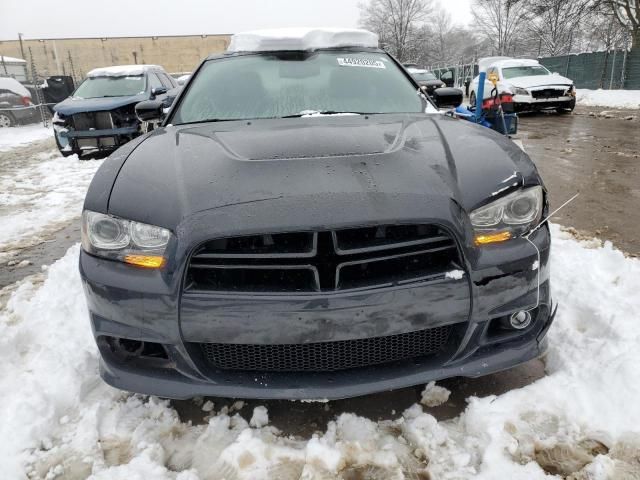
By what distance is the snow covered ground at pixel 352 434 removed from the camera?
1646mm

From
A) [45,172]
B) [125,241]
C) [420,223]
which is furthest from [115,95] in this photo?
[420,223]

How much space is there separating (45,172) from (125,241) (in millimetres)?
7188

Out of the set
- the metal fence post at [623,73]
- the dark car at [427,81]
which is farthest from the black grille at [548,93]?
the metal fence post at [623,73]

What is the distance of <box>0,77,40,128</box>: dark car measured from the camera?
577 inches

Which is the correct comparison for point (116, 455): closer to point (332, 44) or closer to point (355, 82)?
point (355, 82)

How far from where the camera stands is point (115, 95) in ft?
29.0

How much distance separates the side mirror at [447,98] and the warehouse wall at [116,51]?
57.0 meters

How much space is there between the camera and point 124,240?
69.2 inches

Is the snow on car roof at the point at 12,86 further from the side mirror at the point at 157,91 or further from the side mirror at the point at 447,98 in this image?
the side mirror at the point at 447,98

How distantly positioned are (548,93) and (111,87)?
11.4 meters

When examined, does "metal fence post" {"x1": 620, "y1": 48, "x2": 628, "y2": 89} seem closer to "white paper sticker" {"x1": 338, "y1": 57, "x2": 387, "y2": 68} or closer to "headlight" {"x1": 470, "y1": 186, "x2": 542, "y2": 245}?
"white paper sticker" {"x1": 338, "y1": 57, "x2": 387, "y2": 68}

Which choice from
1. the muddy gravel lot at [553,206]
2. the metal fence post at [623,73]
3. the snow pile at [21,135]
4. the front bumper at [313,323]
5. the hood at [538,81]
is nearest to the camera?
the front bumper at [313,323]

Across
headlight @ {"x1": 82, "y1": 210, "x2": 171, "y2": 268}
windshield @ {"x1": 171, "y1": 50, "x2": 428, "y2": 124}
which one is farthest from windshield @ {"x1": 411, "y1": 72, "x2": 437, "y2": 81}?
headlight @ {"x1": 82, "y1": 210, "x2": 171, "y2": 268}

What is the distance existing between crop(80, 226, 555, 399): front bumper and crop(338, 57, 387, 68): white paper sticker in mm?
1828
